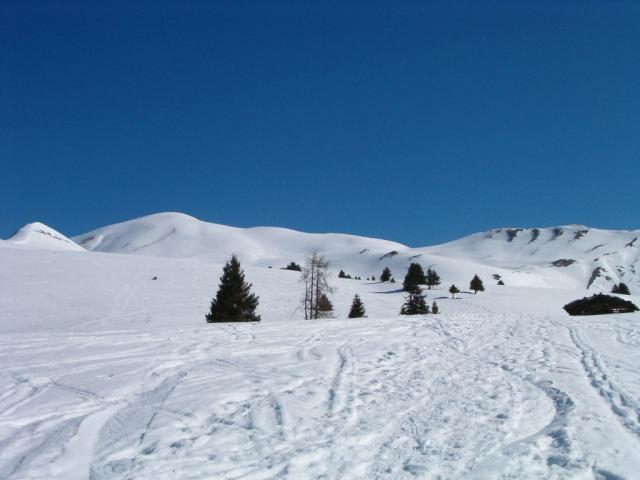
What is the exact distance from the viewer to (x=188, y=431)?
221 inches

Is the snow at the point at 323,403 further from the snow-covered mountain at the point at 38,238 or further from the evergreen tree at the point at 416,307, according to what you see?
the snow-covered mountain at the point at 38,238

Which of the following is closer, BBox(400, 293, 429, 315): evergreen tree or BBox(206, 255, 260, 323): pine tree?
BBox(206, 255, 260, 323): pine tree

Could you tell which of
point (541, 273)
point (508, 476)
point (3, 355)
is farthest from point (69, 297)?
point (541, 273)

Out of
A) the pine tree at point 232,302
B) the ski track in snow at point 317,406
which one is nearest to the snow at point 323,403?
the ski track in snow at point 317,406

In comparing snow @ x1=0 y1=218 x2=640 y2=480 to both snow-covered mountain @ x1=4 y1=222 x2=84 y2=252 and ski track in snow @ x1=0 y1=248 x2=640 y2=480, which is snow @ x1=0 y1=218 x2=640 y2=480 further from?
snow-covered mountain @ x1=4 y1=222 x2=84 y2=252

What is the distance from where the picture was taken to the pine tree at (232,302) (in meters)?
26.1

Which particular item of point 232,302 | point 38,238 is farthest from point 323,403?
point 38,238

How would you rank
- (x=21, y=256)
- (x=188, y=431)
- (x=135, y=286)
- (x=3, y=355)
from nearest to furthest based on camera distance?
(x=188, y=431) → (x=3, y=355) → (x=135, y=286) → (x=21, y=256)

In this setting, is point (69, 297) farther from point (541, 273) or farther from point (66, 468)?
point (541, 273)

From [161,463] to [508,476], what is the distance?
328 centimetres

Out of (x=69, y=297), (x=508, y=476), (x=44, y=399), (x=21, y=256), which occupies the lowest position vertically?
(x=508, y=476)

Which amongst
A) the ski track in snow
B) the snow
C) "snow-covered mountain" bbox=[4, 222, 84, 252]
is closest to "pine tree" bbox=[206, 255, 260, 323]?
the snow

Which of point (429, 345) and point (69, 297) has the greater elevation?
point (69, 297)

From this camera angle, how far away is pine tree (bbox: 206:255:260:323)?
26.1 metres
